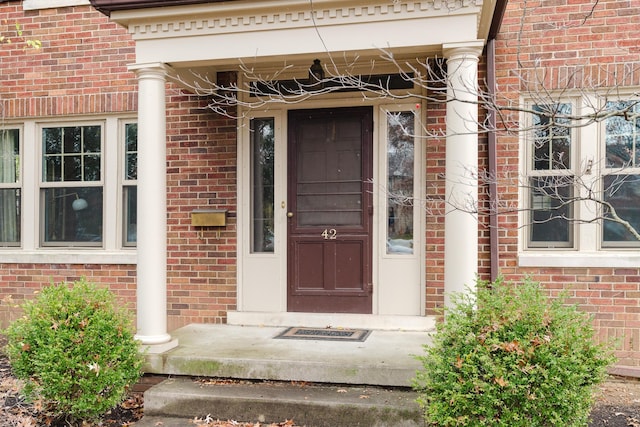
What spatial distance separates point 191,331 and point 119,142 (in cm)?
241

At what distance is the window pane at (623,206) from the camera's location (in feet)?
18.3

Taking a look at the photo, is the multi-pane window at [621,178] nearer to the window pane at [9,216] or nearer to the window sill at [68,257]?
the window sill at [68,257]

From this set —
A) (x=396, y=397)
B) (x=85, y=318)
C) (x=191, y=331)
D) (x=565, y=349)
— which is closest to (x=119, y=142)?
(x=191, y=331)

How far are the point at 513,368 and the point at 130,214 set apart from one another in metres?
4.85

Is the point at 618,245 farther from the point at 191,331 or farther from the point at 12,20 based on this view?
the point at 12,20

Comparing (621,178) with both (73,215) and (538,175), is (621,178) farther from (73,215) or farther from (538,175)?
(73,215)

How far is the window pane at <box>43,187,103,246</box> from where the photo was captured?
22.1ft

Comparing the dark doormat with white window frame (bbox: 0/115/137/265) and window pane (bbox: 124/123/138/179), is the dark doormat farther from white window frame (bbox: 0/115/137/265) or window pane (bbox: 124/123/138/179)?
window pane (bbox: 124/123/138/179)

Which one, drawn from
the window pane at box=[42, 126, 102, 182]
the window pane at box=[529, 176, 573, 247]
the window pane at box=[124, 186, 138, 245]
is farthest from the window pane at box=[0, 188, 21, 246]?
the window pane at box=[529, 176, 573, 247]

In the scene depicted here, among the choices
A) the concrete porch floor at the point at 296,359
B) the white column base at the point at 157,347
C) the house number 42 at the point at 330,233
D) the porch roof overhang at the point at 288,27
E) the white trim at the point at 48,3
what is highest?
the white trim at the point at 48,3

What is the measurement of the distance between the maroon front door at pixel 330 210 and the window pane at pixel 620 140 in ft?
7.70

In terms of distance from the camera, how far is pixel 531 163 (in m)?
5.75

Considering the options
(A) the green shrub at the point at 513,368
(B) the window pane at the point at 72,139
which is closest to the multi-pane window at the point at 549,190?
(A) the green shrub at the point at 513,368

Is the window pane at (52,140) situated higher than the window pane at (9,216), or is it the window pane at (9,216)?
the window pane at (52,140)
